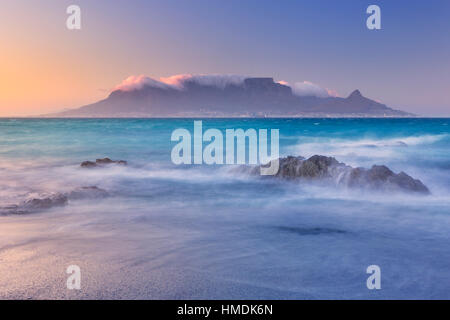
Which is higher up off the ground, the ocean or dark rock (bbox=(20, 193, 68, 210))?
dark rock (bbox=(20, 193, 68, 210))

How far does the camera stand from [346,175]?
12359 mm

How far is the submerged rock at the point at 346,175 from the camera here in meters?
11.3

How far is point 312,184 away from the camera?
12523 millimetres

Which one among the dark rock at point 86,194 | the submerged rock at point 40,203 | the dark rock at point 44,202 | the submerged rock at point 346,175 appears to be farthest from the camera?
the submerged rock at point 346,175

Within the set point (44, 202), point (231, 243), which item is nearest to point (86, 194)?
point (44, 202)

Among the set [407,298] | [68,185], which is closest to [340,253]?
[407,298]

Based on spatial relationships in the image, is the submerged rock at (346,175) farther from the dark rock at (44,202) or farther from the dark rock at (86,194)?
the dark rock at (44,202)

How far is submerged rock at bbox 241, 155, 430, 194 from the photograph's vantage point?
37.0ft

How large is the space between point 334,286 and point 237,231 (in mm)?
2968

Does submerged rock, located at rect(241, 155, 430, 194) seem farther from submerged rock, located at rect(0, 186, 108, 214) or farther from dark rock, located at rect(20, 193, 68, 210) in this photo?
dark rock, located at rect(20, 193, 68, 210)

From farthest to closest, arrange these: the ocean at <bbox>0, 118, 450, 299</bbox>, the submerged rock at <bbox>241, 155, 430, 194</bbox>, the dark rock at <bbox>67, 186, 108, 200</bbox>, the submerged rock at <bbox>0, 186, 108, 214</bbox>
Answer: the submerged rock at <bbox>241, 155, 430, 194</bbox> → the dark rock at <bbox>67, 186, 108, 200</bbox> → the submerged rock at <bbox>0, 186, 108, 214</bbox> → the ocean at <bbox>0, 118, 450, 299</bbox>

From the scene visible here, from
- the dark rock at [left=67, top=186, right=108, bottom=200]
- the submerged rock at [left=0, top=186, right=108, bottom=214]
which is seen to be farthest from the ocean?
the dark rock at [left=67, top=186, right=108, bottom=200]

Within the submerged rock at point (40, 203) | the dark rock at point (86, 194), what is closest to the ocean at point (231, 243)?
the submerged rock at point (40, 203)
